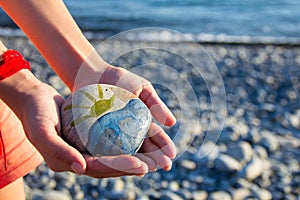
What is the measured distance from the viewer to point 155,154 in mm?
1998

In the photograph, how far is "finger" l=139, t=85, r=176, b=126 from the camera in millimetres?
2152

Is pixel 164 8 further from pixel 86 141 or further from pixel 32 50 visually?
pixel 86 141

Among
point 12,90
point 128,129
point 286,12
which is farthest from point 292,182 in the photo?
point 286,12

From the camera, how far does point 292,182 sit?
392 cm

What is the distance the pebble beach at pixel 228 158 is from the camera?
377cm

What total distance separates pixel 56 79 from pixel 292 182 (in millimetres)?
2752

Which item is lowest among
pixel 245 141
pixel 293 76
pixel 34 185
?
pixel 293 76

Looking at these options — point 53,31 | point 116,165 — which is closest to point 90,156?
point 116,165

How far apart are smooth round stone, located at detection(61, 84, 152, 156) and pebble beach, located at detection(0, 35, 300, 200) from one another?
358mm

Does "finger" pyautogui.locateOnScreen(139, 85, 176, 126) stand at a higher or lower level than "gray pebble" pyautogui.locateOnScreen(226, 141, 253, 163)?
higher

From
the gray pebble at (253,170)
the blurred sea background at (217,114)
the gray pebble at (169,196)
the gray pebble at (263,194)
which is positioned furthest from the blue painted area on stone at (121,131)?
the gray pebble at (253,170)

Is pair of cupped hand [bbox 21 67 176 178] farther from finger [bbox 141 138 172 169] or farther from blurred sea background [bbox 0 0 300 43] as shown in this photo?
blurred sea background [bbox 0 0 300 43]

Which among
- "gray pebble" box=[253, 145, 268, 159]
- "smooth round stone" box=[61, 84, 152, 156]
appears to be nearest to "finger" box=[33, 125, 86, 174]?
"smooth round stone" box=[61, 84, 152, 156]

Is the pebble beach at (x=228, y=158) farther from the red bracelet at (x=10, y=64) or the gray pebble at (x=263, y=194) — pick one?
the red bracelet at (x=10, y=64)
